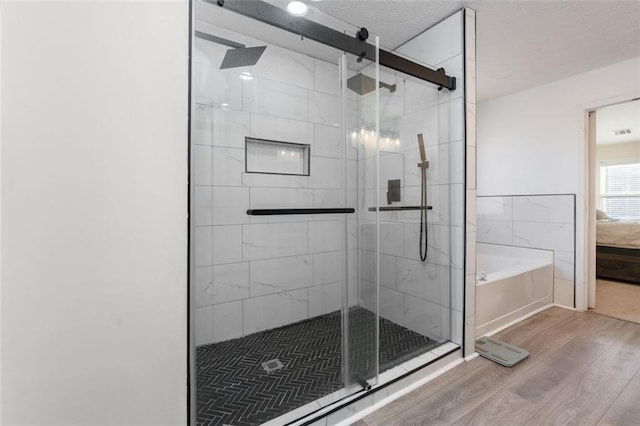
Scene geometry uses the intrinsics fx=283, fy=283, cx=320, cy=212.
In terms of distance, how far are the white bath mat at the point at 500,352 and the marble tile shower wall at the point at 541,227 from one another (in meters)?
1.43

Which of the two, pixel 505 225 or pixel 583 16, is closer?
pixel 583 16

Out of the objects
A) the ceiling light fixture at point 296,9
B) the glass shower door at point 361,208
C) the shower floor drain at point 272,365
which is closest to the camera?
the ceiling light fixture at point 296,9

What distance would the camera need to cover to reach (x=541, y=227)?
10.3 ft

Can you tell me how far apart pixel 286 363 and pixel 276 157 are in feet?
4.65

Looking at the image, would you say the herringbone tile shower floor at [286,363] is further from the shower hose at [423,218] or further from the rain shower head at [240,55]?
the rain shower head at [240,55]

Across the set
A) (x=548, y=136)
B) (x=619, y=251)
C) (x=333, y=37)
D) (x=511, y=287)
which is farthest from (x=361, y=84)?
(x=619, y=251)

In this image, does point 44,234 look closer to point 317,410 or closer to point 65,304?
point 65,304

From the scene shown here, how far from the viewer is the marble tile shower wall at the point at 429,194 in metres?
2.00

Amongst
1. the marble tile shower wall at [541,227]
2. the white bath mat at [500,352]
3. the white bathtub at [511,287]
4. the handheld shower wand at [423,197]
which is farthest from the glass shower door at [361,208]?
the marble tile shower wall at [541,227]

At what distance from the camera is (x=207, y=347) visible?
5.94ft

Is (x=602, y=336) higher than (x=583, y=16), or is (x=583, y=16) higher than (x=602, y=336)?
(x=583, y=16)

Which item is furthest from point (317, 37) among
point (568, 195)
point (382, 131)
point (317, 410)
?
point (568, 195)

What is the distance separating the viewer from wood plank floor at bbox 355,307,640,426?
56.2 inches

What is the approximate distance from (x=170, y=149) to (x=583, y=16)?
2.82 m
